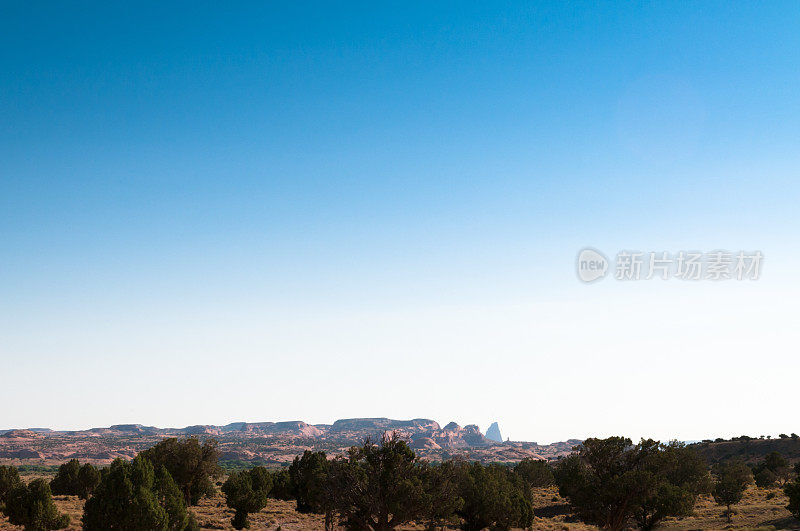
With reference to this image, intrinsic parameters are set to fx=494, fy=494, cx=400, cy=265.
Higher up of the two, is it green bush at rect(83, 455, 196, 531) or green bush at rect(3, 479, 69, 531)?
green bush at rect(83, 455, 196, 531)

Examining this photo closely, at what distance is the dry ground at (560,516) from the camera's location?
50.7 m

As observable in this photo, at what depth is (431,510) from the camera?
3750cm

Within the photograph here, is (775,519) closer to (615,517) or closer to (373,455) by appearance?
(615,517)

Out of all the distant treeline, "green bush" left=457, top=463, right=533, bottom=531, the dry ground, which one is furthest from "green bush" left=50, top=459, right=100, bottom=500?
"green bush" left=457, top=463, right=533, bottom=531

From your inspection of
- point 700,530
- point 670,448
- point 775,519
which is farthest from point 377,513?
point 775,519

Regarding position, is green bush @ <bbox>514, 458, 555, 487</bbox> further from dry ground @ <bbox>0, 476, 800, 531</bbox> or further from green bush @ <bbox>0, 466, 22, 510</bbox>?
green bush @ <bbox>0, 466, 22, 510</bbox>

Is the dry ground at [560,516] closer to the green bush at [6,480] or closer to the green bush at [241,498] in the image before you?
the green bush at [241,498]

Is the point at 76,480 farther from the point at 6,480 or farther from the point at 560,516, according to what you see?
the point at 560,516

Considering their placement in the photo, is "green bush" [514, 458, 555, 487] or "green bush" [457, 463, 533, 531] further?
"green bush" [514, 458, 555, 487]

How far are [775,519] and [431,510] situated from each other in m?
38.5

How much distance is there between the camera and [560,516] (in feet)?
245

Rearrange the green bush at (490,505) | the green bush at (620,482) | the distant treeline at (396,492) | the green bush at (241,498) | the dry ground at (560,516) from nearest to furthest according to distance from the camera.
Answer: the distant treeline at (396,492) → the green bush at (620,482) → the dry ground at (560,516) → the green bush at (490,505) → the green bush at (241,498)

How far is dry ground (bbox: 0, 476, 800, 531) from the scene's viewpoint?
50656mm

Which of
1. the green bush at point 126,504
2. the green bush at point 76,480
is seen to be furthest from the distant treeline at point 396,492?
the green bush at point 76,480
